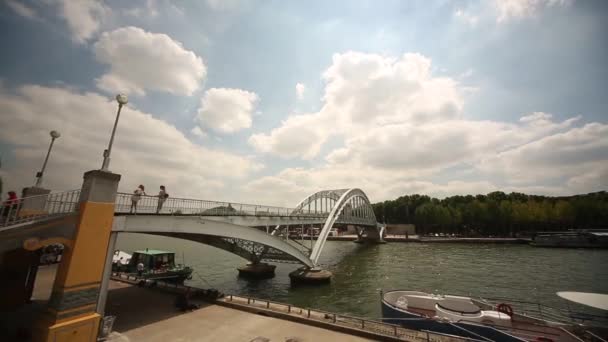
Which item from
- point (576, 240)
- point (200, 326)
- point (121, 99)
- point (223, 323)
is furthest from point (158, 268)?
point (576, 240)

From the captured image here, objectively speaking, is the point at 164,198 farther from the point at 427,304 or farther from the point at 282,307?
the point at 427,304

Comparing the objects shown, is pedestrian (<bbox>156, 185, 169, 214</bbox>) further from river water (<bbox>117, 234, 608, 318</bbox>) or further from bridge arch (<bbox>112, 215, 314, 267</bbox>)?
river water (<bbox>117, 234, 608, 318</bbox>)

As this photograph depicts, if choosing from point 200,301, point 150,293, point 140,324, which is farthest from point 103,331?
point 150,293

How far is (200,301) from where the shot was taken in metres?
Answer: 15.0

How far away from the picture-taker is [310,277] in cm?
2666

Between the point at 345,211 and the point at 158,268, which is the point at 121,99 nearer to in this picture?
the point at 158,268

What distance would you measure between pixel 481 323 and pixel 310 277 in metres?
17.2

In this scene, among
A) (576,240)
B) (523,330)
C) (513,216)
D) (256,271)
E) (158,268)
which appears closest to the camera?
(523,330)

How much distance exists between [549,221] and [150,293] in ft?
331

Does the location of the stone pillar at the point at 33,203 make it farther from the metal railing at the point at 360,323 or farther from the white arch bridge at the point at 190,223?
the metal railing at the point at 360,323

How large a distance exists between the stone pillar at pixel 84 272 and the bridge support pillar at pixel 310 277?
2006cm

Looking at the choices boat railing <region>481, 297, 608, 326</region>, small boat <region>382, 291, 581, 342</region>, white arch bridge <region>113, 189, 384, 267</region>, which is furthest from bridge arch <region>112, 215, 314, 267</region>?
boat railing <region>481, 297, 608, 326</region>

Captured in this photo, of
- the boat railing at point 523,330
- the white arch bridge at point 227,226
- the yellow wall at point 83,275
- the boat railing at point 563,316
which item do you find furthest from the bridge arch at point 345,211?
the yellow wall at point 83,275

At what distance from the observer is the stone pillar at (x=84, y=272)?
322 inches
